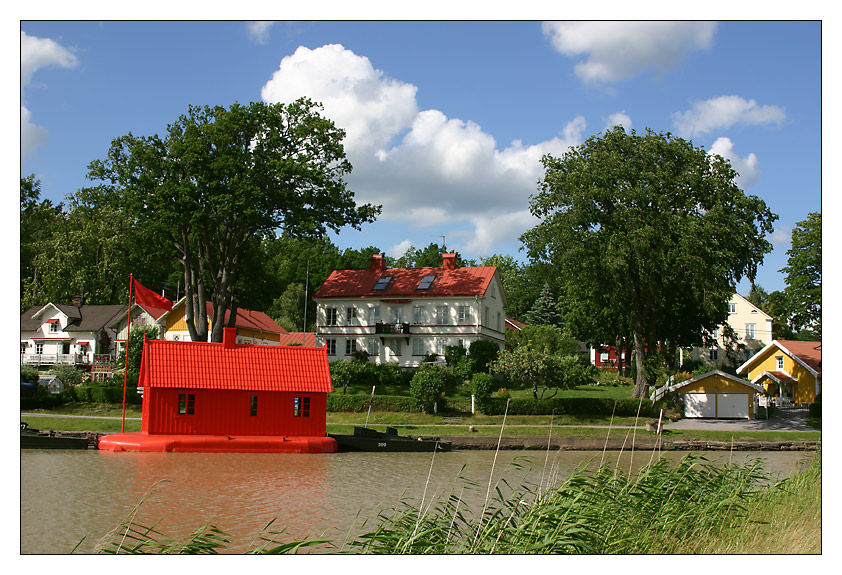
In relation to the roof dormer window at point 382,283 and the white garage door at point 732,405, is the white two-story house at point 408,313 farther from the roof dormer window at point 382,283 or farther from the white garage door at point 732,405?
A: the white garage door at point 732,405

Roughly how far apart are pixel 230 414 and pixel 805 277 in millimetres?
29073

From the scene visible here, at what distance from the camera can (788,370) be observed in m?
53.7

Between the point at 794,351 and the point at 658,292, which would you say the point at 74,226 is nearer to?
the point at 658,292

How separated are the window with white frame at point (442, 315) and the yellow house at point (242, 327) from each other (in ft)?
50.0

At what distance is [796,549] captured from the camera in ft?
33.9

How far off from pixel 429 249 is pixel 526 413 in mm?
82966

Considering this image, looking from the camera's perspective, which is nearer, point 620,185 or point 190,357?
point 190,357

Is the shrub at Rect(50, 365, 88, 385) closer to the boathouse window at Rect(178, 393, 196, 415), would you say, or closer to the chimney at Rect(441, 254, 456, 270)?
the boathouse window at Rect(178, 393, 196, 415)

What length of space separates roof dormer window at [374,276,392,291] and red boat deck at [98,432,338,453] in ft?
91.5

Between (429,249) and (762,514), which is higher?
(429,249)

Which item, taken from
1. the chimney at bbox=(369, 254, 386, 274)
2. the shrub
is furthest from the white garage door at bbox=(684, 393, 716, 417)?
the shrub

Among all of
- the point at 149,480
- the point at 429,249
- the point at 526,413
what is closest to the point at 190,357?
the point at 149,480

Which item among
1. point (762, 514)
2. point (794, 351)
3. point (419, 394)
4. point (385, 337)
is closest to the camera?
point (762, 514)

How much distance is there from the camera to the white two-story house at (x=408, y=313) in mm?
56156
